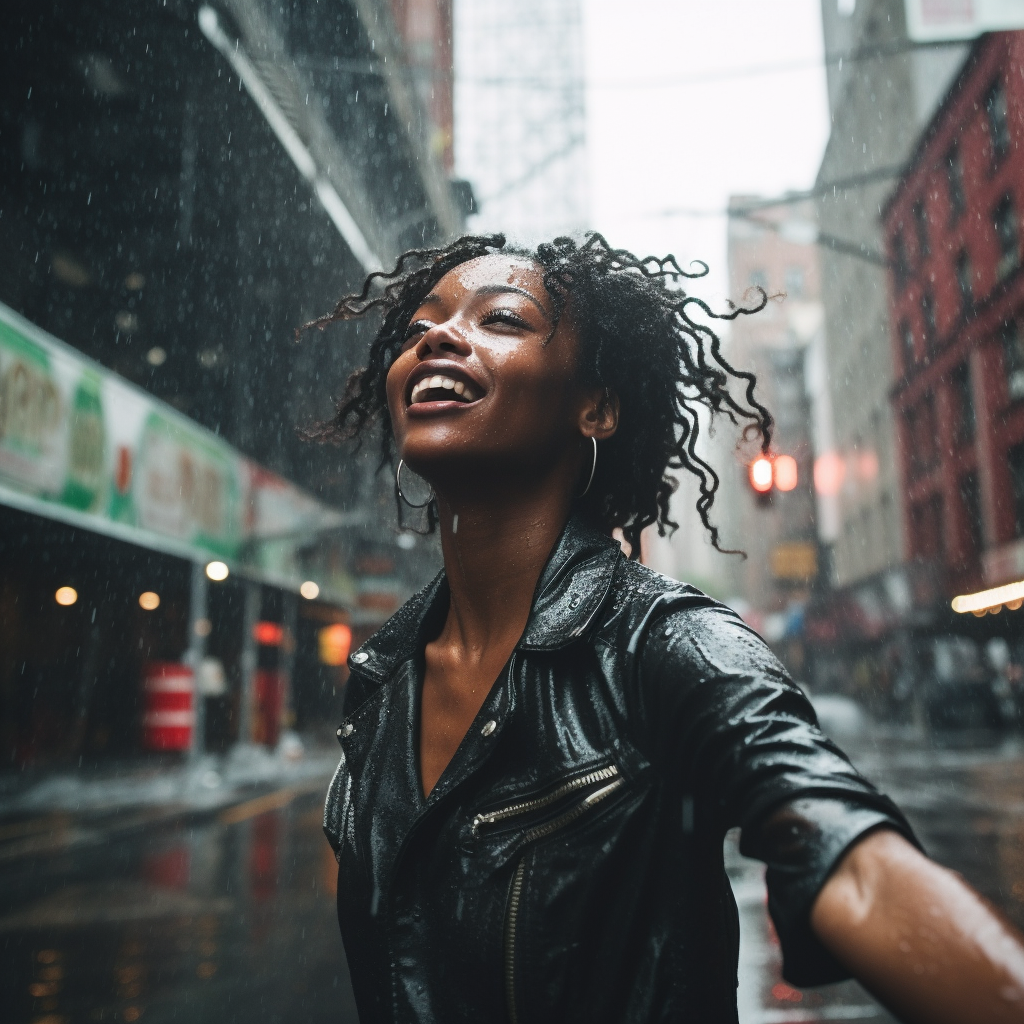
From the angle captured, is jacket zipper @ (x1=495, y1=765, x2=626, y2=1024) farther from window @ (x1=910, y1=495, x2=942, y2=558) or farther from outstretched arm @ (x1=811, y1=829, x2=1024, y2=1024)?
window @ (x1=910, y1=495, x2=942, y2=558)

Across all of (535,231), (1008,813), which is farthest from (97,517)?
(535,231)

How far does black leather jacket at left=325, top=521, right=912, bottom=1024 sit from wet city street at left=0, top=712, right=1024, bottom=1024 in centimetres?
375

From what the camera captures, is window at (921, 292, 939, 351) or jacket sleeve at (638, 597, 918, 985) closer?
jacket sleeve at (638, 597, 918, 985)

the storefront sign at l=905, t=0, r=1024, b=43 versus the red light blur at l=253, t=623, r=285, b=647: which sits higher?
the storefront sign at l=905, t=0, r=1024, b=43

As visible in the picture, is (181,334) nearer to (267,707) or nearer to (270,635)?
(267,707)

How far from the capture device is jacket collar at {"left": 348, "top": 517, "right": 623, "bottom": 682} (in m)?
1.44

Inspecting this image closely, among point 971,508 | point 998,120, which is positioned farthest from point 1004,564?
point 998,120

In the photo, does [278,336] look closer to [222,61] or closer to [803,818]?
[222,61]

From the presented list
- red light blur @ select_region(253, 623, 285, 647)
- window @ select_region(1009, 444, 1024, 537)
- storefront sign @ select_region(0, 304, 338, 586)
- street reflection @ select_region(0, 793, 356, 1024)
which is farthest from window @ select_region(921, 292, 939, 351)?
street reflection @ select_region(0, 793, 356, 1024)

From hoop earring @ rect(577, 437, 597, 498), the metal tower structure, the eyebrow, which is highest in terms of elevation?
the metal tower structure

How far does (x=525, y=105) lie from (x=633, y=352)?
51.8 meters

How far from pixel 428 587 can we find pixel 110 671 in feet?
63.0

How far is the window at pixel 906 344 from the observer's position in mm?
34375

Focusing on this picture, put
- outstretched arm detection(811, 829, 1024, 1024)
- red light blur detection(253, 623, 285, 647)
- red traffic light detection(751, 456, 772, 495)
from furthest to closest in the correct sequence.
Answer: red light blur detection(253, 623, 285, 647) → red traffic light detection(751, 456, 772, 495) → outstretched arm detection(811, 829, 1024, 1024)
